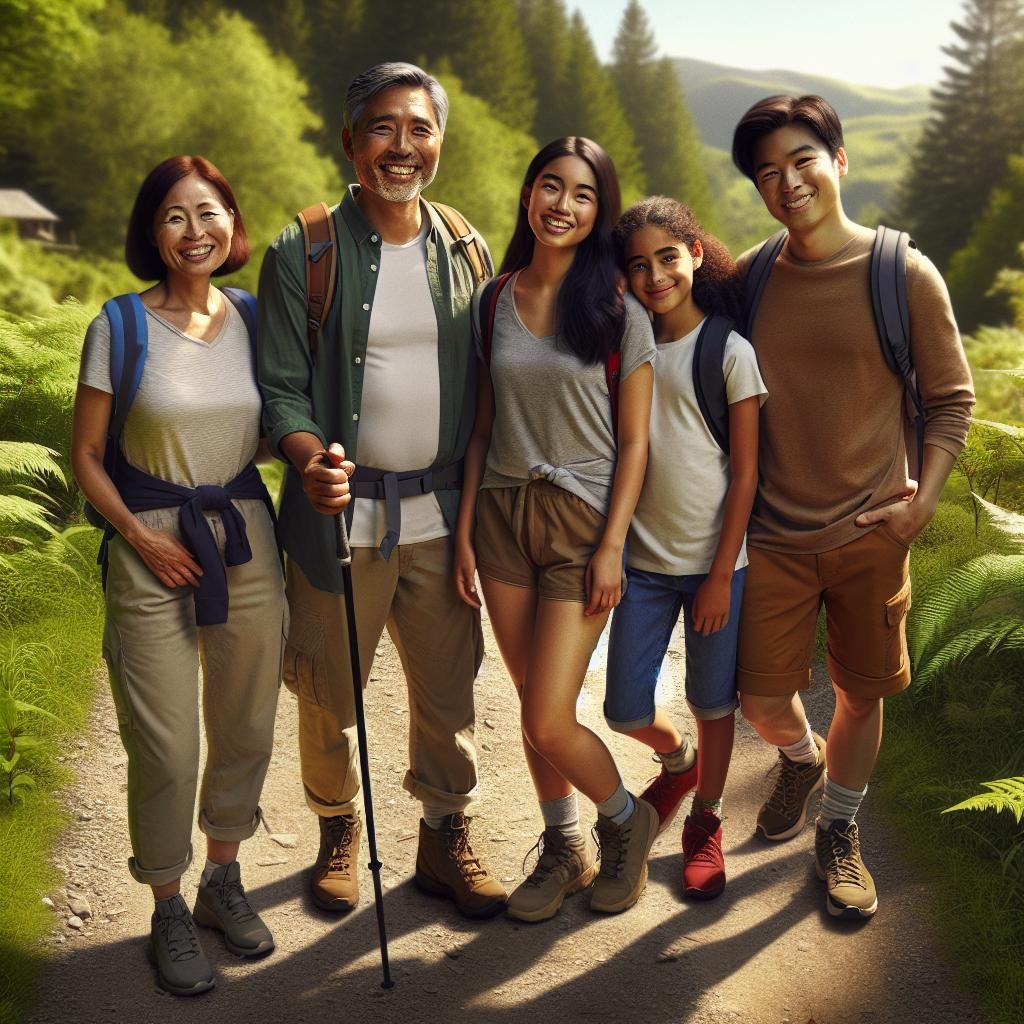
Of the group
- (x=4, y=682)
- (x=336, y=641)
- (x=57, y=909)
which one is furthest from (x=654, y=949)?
(x=4, y=682)

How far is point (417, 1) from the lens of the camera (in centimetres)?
4488

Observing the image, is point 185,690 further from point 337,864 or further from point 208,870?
point 337,864

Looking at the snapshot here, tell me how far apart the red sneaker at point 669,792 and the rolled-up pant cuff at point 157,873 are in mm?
1771

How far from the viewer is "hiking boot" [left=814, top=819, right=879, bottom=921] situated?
387 centimetres

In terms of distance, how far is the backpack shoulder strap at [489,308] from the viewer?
3.52 metres

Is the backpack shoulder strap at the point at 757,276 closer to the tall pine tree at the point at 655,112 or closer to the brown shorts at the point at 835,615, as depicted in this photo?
the brown shorts at the point at 835,615

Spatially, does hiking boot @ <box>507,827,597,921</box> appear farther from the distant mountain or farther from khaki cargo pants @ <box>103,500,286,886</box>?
the distant mountain

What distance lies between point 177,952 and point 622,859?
Result: 5.03ft

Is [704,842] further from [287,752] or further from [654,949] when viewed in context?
[287,752]

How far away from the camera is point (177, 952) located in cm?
352

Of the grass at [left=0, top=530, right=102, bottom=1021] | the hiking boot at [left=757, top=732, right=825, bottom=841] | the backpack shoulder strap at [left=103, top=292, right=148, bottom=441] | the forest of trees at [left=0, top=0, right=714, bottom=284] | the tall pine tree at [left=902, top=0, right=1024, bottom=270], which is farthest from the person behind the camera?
the tall pine tree at [left=902, top=0, right=1024, bottom=270]

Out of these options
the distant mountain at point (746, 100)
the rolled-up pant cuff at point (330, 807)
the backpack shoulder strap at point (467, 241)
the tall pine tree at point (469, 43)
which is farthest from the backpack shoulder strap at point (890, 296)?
the distant mountain at point (746, 100)

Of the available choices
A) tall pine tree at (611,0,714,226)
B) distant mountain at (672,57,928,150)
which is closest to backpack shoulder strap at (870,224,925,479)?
tall pine tree at (611,0,714,226)

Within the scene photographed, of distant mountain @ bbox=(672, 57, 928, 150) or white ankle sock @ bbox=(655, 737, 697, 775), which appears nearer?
white ankle sock @ bbox=(655, 737, 697, 775)
